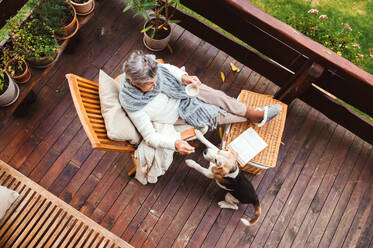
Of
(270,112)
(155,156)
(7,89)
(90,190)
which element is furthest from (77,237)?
(270,112)

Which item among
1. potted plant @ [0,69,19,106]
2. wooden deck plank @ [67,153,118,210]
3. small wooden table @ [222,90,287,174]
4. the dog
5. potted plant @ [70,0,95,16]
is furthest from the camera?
potted plant @ [70,0,95,16]

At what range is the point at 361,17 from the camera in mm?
3879

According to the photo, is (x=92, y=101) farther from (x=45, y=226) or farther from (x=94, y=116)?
(x=45, y=226)

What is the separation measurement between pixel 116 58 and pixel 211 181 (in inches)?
62.6

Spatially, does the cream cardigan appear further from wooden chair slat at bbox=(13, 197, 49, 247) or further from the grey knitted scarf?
wooden chair slat at bbox=(13, 197, 49, 247)

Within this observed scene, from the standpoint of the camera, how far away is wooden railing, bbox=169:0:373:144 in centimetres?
218

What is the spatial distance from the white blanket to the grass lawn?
2.49 meters

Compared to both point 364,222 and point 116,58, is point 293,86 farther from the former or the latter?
point 116,58

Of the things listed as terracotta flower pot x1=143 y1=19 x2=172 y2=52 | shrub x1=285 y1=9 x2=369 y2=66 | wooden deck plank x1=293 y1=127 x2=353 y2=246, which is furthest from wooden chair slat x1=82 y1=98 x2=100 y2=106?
shrub x1=285 y1=9 x2=369 y2=66

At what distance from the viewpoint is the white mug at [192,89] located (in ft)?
6.82

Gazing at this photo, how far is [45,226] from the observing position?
2.18m

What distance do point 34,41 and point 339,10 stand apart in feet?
12.3

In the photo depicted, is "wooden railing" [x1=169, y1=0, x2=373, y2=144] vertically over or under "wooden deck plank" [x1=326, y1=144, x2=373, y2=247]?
over

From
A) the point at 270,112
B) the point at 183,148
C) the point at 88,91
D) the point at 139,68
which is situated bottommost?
the point at 183,148
